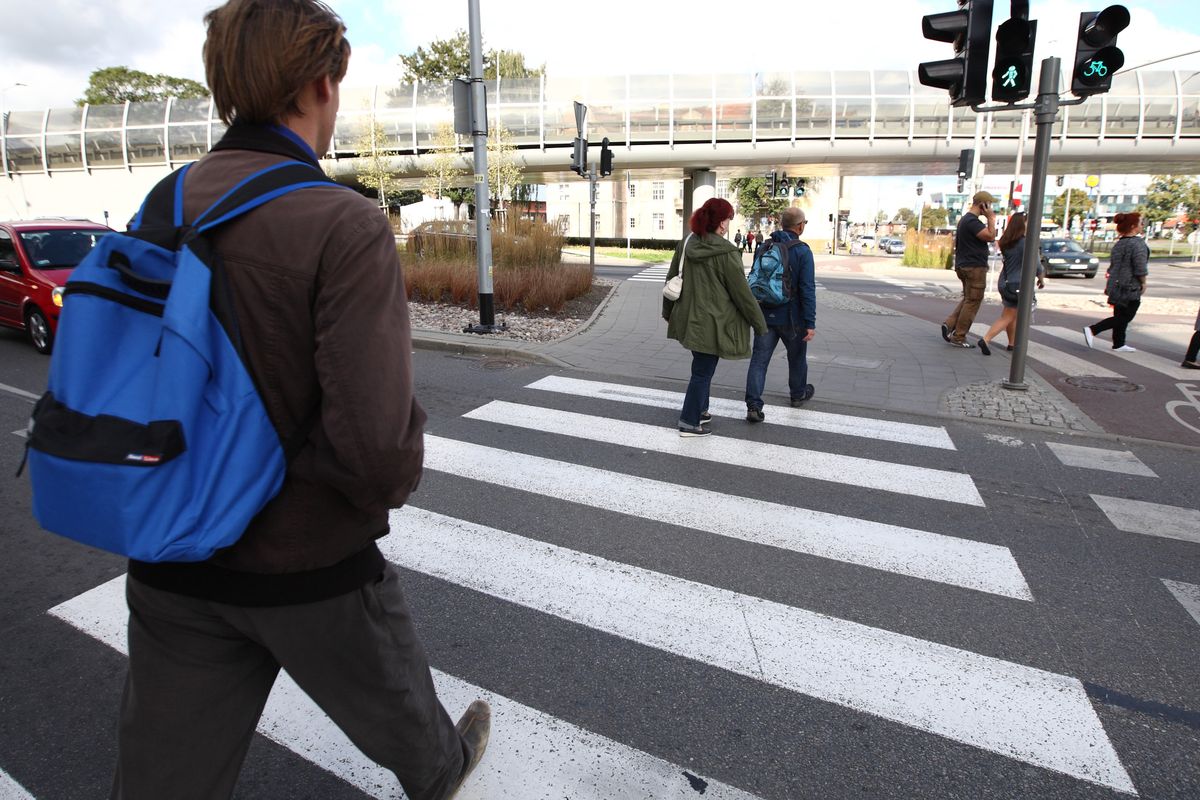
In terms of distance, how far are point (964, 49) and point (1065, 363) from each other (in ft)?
14.9

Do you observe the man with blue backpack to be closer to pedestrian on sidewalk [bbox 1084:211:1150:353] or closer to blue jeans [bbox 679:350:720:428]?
blue jeans [bbox 679:350:720:428]

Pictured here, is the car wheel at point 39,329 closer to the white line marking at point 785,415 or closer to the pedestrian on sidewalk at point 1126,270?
the white line marking at point 785,415

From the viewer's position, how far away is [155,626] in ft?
4.82

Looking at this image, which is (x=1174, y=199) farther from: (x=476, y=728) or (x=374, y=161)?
(x=476, y=728)

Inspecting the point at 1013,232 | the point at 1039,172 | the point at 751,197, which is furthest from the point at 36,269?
the point at 751,197

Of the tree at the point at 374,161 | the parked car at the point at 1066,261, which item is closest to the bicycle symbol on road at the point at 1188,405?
the parked car at the point at 1066,261

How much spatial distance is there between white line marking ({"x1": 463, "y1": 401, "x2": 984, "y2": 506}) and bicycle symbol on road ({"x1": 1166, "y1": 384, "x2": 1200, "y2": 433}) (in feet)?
10.1

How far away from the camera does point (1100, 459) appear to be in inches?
217

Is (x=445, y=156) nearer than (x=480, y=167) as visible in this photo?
No

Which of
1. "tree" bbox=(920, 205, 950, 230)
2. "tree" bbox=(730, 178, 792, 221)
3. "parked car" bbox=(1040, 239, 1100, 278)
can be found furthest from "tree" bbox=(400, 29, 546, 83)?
"tree" bbox=(920, 205, 950, 230)

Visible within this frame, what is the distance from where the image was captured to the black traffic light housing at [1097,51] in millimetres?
6336

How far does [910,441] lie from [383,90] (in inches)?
1418

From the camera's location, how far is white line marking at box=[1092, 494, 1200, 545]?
421 cm

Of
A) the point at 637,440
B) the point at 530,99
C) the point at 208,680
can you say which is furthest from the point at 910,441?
the point at 530,99
